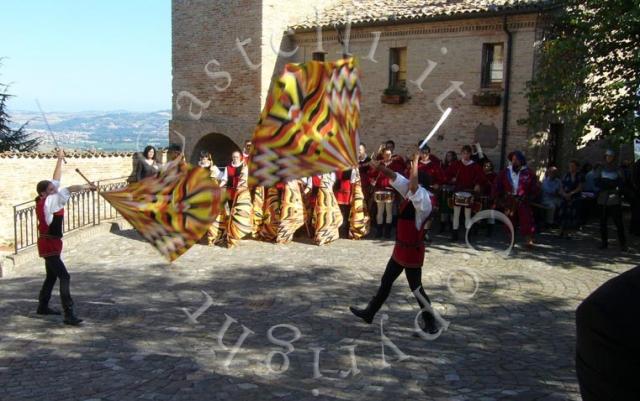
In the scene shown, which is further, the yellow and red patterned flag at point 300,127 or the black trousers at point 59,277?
the black trousers at point 59,277

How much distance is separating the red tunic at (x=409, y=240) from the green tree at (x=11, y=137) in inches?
996

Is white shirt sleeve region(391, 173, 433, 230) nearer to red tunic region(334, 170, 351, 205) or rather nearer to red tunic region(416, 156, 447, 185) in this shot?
red tunic region(334, 170, 351, 205)

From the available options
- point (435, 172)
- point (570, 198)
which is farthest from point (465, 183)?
point (570, 198)

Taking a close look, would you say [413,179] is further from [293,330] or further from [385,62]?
[385,62]

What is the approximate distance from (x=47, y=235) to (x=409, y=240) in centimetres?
441

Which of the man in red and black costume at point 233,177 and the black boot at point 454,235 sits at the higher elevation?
the man in red and black costume at point 233,177

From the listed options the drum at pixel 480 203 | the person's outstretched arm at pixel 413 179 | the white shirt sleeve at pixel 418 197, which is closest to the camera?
the person's outstretched arm at pixel 413 179

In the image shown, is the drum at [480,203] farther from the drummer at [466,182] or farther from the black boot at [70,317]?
the black boot at [70,317]

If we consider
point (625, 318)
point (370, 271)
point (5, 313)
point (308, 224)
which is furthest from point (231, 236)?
point (625, 318)

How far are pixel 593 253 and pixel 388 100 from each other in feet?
25.4

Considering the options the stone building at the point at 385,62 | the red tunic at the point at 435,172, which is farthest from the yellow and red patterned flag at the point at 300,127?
the stone building at the point at 385,62

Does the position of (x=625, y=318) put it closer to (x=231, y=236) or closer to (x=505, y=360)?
(x=505, y=360)

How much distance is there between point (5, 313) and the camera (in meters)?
8.20

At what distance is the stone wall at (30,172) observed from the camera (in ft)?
60.0
